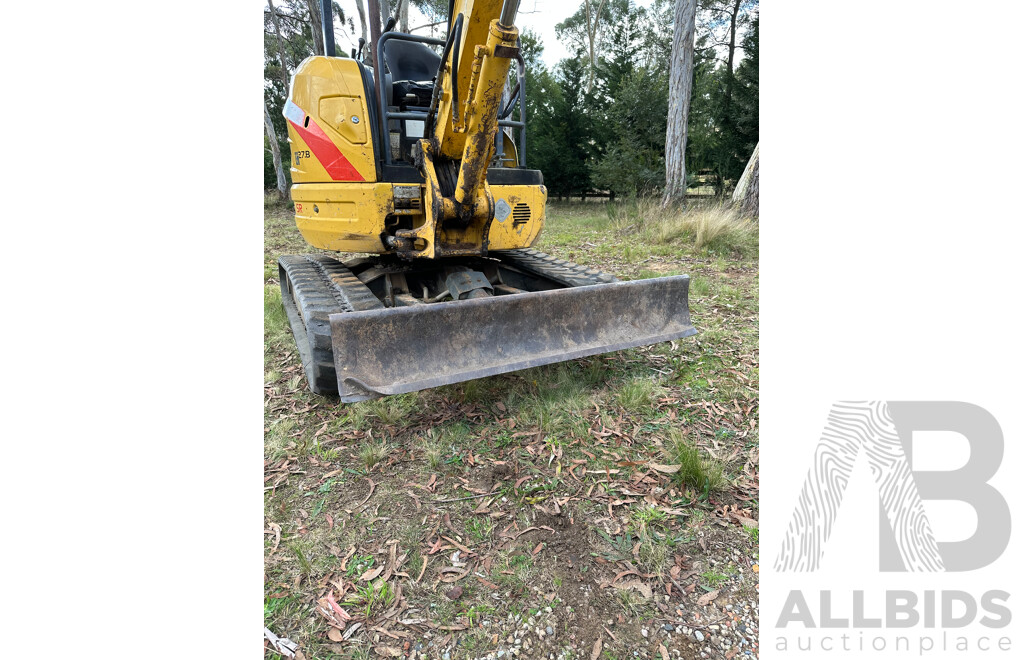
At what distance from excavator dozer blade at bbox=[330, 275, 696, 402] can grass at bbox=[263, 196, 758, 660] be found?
0.26 metres

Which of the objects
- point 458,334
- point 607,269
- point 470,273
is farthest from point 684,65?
point 458,334

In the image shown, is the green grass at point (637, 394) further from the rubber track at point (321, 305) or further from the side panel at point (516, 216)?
the rubber track at point (321, 305)

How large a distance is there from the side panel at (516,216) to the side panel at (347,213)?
0.76 meters

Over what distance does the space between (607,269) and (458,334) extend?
150 inches

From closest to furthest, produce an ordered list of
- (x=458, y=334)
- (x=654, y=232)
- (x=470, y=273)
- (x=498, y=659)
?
(x=498, y=659) → (x=458, y=334) → (x=470, y=273) → (x=654, y=232)

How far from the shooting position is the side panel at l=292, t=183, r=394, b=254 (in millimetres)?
3477

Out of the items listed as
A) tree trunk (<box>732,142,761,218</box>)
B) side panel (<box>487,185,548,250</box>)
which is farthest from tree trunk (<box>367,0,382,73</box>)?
tree trunk (<box>732,142,761,218</box>)

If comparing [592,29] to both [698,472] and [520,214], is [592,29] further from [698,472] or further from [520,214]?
[698,472]

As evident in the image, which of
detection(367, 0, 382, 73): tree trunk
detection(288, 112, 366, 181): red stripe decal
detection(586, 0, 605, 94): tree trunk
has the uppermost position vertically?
detection(586, 0, 605, 94): tree trunk

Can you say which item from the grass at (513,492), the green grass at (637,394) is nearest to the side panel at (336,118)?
the grass at (513,492)

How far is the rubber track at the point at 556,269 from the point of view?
393 cm

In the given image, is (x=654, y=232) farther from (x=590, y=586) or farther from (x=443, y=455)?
(x=590, y=586)

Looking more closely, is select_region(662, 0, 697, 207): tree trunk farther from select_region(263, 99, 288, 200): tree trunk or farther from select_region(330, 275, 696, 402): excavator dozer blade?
select_region(263, 99, 288, 200): tree trunk

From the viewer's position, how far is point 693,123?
1566cm
